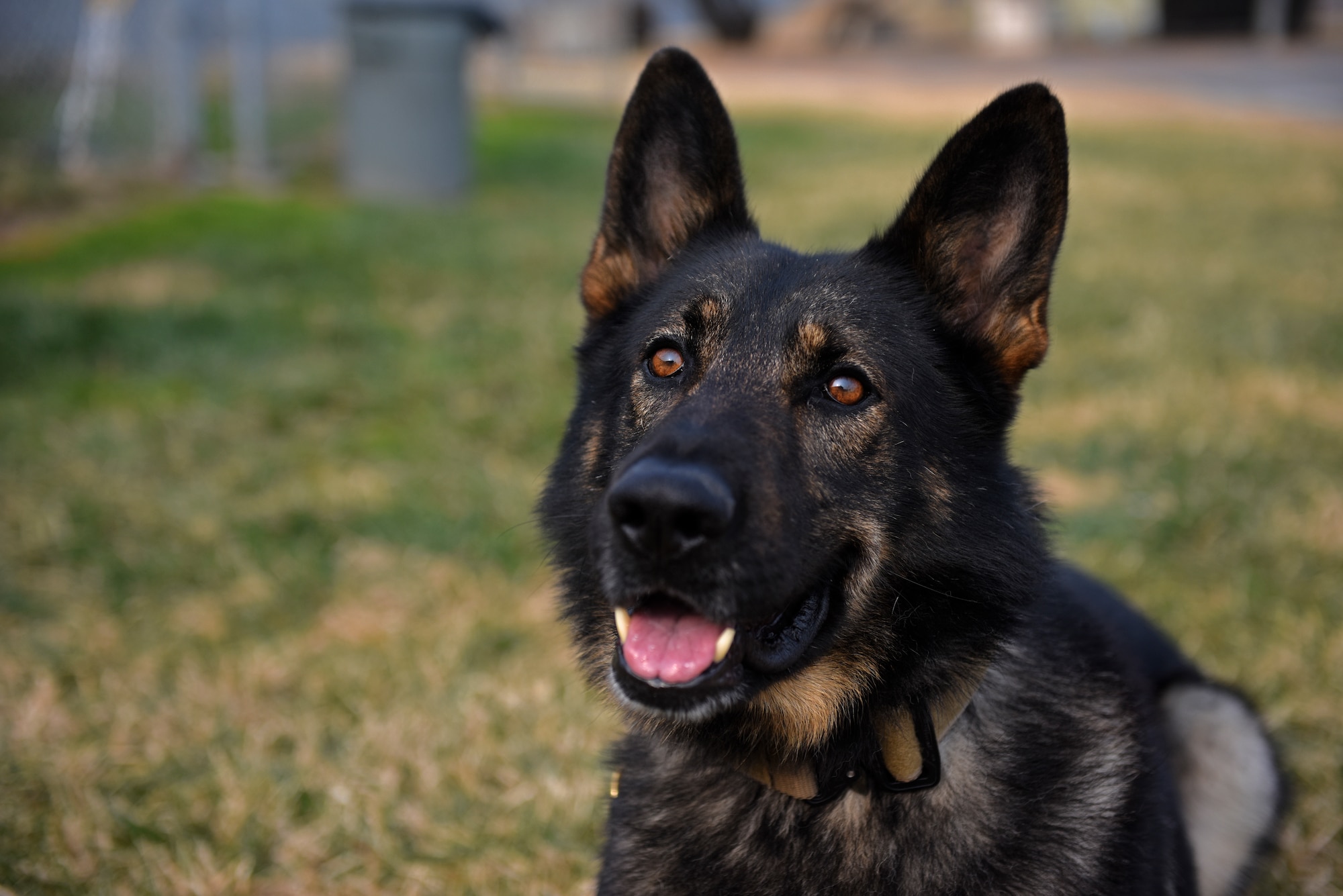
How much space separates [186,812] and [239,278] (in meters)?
6.93

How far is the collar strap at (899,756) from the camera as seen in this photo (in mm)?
2562

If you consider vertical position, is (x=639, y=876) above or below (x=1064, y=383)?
above

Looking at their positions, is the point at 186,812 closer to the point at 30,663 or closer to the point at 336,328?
the point at 30,663

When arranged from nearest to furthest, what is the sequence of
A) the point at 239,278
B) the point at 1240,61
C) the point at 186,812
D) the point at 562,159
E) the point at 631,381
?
the point at 631,381 < the point at 186,812 < the point at 239,278 < the point at 562,159 < the point at 1240,61

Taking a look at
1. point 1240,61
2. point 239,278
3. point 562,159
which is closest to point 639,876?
point 239,278

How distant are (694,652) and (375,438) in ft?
15.9

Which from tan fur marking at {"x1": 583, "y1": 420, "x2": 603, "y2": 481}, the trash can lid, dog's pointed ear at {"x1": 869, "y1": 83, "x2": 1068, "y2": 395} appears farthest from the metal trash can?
dog's pointed ear at {"x1": 869, "y1": 83, "x2": 1068, "y2": 395}

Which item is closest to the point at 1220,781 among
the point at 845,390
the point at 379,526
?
the point at 845,390

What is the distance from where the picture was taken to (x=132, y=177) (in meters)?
12.0

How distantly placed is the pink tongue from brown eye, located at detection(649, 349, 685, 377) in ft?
2.13

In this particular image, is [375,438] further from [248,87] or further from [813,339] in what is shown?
[248,87]

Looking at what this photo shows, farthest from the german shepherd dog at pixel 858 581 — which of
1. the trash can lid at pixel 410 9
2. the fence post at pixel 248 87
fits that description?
the fence post at pixel 248 87

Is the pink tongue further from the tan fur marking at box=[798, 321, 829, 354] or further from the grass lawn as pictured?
the grass lawn

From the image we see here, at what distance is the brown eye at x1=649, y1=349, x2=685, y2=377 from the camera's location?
2.82 metres
